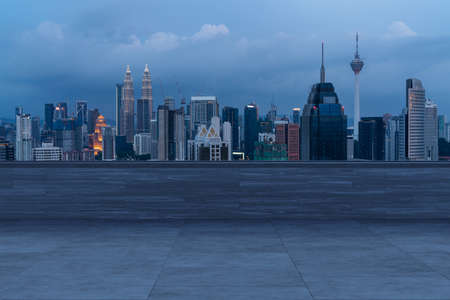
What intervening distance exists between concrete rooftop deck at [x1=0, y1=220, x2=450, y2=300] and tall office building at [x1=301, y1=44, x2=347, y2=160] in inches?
2370

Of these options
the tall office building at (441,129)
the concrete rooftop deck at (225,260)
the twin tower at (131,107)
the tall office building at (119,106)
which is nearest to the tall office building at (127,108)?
the twin tower at (131,107)

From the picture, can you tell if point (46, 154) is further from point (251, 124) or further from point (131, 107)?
point (131, 107)

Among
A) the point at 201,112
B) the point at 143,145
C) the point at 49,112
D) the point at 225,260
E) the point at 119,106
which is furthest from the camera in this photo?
the point at 119,106

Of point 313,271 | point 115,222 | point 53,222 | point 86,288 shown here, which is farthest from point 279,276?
point 53,222

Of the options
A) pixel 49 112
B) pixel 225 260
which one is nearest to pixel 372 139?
pixel 49 112

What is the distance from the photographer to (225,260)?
6066 millimetres

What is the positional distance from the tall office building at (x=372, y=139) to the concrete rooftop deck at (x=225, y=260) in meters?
50.8

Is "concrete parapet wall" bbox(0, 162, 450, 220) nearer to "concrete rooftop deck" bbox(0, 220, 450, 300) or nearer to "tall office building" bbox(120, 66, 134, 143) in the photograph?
"concrete rooftop deck" bbox(0, 220, 450, 300)

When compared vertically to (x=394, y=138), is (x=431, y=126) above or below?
above

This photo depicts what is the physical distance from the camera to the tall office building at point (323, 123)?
268 ft

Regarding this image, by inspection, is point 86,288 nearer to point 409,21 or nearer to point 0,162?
point 0,162

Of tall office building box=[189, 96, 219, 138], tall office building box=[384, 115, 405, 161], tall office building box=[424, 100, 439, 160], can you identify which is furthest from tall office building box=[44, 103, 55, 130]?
tall office building box=[424, 100, 439, 160]

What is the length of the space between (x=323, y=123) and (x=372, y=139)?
21454mm

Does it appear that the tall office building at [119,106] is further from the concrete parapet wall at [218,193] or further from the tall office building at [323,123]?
the concrete parapet wall at [218,193]
